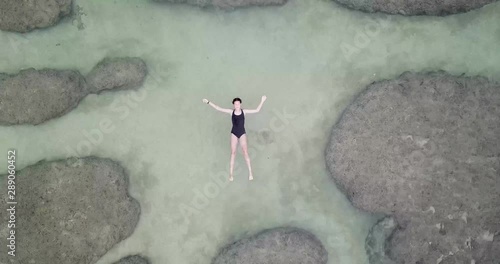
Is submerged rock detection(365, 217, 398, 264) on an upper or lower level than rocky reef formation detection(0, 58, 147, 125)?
lower

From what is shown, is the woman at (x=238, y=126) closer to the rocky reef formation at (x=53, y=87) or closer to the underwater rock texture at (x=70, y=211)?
the rocky reef formation at (x=53, y=87)

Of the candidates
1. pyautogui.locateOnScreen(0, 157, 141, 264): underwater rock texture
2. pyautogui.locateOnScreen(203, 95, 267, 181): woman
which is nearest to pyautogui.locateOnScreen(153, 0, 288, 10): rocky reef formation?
pyautogui.locateOnScreen(203, 95, 267, 181): woman

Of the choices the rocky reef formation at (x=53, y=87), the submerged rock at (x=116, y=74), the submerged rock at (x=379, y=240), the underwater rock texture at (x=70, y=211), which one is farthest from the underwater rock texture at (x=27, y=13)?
the submerged rock at (x=379, y=240)

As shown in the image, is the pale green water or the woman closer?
the woman

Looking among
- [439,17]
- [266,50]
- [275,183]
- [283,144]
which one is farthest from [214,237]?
[439,17]

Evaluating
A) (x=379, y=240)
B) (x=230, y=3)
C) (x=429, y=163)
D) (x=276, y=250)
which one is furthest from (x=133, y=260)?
(x=429, y=163)

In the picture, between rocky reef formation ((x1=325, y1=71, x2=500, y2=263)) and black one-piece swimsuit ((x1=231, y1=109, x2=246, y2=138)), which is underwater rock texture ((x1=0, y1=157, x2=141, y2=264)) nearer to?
black one-piece swimsuit ((x1=231, y1=109, x2=246, y2=138))

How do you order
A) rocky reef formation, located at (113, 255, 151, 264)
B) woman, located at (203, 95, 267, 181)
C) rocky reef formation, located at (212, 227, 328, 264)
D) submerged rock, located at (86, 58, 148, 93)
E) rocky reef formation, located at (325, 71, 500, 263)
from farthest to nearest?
1. submerged rock, located at (86, 58, 148, 93)
2. rocky reef formation, located at (113, 255, 151, 264)
3. rocky reef formation, located at (212, 227, 328, 264)
4. rocky reef formation, located at (325, 71, 500, 263)
5. woman, located at (203, 95, 267, 181)
